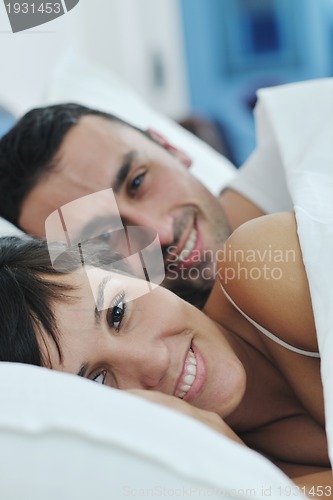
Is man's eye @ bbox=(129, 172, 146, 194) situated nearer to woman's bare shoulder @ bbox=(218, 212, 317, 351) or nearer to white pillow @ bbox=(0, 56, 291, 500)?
woman's bare shoulder @ bbox=(218, 212, 317, 351)

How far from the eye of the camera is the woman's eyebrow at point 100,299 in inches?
28.6

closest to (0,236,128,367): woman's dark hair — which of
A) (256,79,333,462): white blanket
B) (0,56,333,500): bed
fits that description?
(0,56,333,500): bed

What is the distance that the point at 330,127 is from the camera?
1.01m

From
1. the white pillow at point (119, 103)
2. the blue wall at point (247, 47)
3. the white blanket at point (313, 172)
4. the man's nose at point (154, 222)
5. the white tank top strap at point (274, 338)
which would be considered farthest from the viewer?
the blue wall at point (247, 47)

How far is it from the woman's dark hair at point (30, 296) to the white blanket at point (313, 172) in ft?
0.79

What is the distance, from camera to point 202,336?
2.64 feet

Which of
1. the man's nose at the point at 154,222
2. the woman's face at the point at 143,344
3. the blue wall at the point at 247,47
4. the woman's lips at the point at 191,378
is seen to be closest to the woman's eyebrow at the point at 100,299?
the woman's face at the point at 143,344

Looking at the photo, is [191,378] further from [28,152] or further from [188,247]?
[28,152]

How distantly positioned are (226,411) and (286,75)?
7.10ft

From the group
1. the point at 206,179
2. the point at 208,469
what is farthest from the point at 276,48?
the point at 208,469

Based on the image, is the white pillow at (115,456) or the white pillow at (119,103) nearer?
the white pillow at (115,456)

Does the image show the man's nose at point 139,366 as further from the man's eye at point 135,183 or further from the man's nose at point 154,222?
the man's eye at point 135,183

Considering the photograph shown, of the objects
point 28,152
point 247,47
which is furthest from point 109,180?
point 247,47

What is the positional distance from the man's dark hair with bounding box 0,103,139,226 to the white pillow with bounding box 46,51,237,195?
1.10 feet
